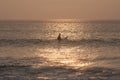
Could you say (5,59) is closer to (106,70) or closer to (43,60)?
(43,60)

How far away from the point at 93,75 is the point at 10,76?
185 inches

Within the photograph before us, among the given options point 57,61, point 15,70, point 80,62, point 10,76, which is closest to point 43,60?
point 57,61

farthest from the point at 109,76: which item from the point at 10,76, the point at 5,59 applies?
the point at 5,59

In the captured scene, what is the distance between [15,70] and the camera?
73.8 feet

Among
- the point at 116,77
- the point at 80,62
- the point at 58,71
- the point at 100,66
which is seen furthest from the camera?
the point at 80,62

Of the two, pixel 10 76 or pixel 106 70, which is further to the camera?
pixel 106 70

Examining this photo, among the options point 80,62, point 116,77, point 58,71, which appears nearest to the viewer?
point 116,77

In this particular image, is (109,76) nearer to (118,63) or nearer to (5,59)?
(118,63)

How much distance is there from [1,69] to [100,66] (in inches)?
253

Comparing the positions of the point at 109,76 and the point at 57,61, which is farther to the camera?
the point at 57,61

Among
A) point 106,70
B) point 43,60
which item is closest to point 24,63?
point 43,60

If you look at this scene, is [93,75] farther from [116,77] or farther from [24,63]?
[24,63]

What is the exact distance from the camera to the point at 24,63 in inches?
1003

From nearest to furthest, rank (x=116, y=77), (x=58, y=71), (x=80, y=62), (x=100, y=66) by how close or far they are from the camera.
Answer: (x=116, y=77), (x=58, y=71), (x=100, y=66), (x=80, y=62)
